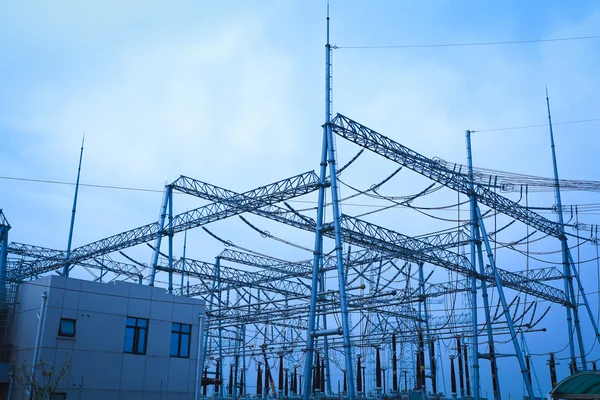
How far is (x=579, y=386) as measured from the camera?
18.6m

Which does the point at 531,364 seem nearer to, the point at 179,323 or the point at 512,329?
the point at 512,329

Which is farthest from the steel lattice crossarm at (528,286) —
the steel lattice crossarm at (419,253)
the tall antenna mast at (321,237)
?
the tall antenna mast at (321,237)

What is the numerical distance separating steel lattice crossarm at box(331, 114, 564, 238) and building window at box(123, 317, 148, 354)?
11989 millimetres

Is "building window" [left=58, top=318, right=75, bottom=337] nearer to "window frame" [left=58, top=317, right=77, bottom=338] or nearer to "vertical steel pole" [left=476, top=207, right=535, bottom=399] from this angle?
"window frame" [left=58, top=317, right=77, bottom=338]

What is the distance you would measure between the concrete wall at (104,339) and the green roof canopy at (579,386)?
15.7m

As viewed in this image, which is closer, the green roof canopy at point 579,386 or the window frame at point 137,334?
the green roof canopy at point 579,386

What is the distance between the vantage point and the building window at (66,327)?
75.7 feet

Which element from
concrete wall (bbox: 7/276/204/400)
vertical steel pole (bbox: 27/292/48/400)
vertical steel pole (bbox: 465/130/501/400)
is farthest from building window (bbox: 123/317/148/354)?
vertical steel pole (bbox: 465/130/501/400)

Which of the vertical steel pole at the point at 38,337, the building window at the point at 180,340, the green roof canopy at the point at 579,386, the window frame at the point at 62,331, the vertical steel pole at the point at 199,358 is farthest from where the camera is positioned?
the vertical steel pole at the point at 199,358

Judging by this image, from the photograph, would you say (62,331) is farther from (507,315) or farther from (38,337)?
(507,315)

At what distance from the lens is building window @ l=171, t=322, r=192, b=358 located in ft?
87.6

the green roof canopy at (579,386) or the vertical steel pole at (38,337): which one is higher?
Answer: the vertical steel pole at (38,337)

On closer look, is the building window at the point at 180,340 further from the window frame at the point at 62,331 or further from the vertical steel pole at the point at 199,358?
the window frame at the point at 62,331

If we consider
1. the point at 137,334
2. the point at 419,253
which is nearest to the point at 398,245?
the point at 419,253
